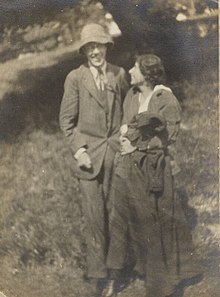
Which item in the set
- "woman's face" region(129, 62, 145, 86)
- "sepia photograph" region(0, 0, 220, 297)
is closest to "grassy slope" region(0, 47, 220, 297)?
"sepia photograph" region(0, 0, 220, 297)

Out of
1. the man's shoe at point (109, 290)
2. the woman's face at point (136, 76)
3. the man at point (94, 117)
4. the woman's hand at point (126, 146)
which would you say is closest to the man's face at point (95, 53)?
the man at point (94, 117)

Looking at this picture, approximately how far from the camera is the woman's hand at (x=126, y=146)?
2.13 metres

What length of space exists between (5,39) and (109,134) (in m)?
0.46

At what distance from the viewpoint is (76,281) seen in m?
2.22

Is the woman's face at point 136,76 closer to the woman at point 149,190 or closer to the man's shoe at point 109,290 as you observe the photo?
the woman at point 149,190

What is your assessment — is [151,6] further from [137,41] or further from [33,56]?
[33,56]

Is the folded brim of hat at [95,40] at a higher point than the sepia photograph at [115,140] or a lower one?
higher

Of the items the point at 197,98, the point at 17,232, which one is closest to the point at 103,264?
the point at 17,232

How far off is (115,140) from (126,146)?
0.13ft

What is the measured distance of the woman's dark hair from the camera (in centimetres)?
212

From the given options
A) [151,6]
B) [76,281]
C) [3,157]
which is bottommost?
[76,281]

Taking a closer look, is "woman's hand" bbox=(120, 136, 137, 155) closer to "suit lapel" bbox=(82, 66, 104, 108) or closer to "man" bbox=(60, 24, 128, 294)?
"man" bbox=(60, 24, 128, 294)

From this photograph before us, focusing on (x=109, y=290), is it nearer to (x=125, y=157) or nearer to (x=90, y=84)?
(x=125, y=157)

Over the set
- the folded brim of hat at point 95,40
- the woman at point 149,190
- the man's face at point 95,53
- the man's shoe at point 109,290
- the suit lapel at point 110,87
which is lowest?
the man's shoe at point 109,290
